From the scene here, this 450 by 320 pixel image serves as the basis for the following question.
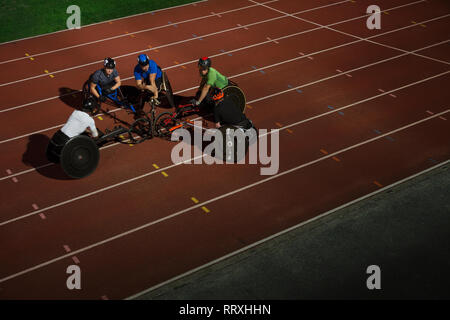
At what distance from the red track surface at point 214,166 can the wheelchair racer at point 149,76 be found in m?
1.05

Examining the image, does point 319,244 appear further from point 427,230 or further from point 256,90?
point 256,90

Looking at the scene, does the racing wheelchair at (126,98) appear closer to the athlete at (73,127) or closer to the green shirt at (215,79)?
the green shirt at (215,79)

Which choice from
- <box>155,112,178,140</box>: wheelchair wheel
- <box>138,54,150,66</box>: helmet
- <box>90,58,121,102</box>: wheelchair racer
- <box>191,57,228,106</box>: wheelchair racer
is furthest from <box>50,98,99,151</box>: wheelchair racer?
<box>191,57,228,106</box>: wheelchair racer

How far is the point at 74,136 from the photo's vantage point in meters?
9.05

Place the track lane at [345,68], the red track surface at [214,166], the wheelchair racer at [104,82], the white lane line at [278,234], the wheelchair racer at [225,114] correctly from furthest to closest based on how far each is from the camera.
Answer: the track lane at [345,68] < the wheelchair racer at [104,82] < the wheelchair racer at [225,114] < the red track surface at [214,166] < the white lane line at [278,234]

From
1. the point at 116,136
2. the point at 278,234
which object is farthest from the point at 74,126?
the point at 278,234

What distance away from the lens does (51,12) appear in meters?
17.5

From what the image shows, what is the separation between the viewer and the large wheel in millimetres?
9055

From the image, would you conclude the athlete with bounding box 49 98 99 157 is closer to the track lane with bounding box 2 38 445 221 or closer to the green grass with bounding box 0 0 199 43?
the track lane with bounding box 2 38 445 221

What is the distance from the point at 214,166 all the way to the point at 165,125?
159 cm

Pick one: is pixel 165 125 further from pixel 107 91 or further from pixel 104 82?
pixel 104 82

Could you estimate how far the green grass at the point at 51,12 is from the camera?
1664 centimetres

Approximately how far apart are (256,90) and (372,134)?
10.6ft

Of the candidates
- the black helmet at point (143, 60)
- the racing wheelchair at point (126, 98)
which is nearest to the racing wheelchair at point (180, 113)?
the racing wheelchair at point (126, 98)
